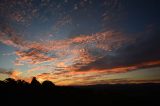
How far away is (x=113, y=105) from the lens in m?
65.6

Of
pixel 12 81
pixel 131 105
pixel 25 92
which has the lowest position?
pixel 131 105

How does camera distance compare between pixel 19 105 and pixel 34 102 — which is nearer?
pixel 19 105

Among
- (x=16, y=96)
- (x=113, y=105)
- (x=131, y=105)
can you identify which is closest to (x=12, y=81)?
(x=16, y=96)

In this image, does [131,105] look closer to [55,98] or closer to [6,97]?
[55,98]

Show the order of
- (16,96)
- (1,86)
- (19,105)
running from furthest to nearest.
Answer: (1,86), (16,96), (19,105)

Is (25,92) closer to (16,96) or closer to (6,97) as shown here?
(16,96)

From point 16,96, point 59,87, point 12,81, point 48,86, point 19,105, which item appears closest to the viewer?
point 19,105

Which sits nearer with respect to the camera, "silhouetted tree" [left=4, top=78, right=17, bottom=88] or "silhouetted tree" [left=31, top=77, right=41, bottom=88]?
"silhouetted tree" [left=4, top=78, right=17, bottom=88]

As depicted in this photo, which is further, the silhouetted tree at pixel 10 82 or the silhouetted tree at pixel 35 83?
the silhouetted tree at pixel 35 83

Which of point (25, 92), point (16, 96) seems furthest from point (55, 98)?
point (16, 96)

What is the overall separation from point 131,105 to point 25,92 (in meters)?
51.0

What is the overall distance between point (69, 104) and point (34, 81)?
20.7 meters

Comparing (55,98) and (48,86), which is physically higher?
(48,86)

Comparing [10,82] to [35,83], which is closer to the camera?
[10,82]
